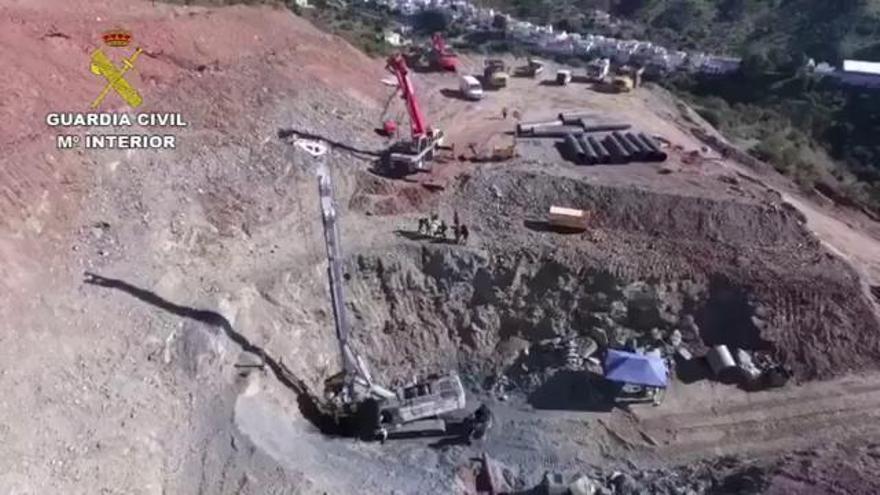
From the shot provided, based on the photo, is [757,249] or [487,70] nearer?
[757,249]

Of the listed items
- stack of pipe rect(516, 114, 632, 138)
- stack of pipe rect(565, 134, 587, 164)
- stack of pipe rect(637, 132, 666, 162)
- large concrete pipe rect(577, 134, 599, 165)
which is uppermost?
stack of pipe rect(637, 132, 666, 162)

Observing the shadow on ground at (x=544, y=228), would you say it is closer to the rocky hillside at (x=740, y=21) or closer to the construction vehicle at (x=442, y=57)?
the construction vehicle at (x=442, y=57)

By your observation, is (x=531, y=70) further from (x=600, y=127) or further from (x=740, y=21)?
(x=740, y=21)

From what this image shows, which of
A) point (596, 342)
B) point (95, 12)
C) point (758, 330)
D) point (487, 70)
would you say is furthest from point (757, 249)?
point (95, 12)

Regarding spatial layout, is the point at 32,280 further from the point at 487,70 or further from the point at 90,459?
the point at 487,70

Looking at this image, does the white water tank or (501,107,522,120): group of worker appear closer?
the white water tank

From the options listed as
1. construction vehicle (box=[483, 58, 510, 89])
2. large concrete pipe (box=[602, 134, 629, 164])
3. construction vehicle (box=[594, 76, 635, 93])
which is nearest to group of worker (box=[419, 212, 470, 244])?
large concrete pipe (box=[602, 134, 629, 164])

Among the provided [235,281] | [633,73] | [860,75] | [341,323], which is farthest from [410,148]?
[860,75]

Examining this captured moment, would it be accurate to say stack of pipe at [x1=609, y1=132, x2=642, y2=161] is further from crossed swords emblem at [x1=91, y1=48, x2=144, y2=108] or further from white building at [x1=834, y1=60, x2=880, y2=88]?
crossed swords emblem at [x1=91, y1=48, x2=144, y2=108]
